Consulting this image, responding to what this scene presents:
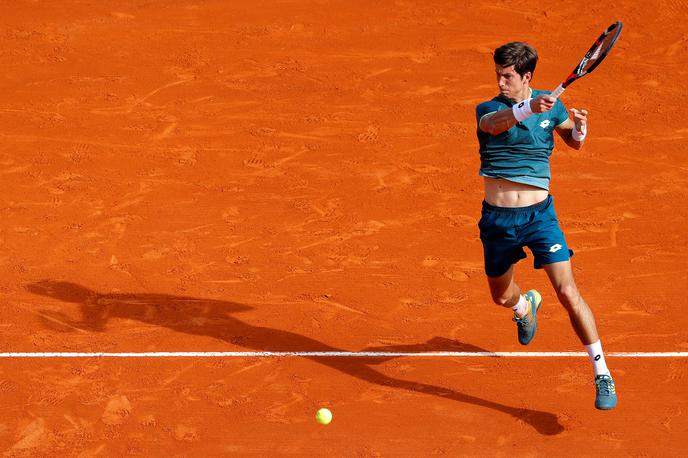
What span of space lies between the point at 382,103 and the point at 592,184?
2.95 m

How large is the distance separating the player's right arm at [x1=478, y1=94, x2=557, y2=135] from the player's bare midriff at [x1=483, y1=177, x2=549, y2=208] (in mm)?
456

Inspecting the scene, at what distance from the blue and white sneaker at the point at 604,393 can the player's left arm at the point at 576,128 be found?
1720mm

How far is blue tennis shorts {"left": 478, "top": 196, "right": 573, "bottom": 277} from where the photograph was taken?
7473 millimetres

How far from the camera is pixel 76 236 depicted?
35.7 feet

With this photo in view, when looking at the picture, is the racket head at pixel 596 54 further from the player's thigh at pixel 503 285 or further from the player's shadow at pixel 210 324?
the player's shadow at pixel 210 324

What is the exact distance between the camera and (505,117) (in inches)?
281

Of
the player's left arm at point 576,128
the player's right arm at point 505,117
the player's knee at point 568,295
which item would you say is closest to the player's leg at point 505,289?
the player's knee at point 568,295

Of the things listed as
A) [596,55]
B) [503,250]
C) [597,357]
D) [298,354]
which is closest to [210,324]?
[298,354]

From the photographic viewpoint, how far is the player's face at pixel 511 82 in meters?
7.33

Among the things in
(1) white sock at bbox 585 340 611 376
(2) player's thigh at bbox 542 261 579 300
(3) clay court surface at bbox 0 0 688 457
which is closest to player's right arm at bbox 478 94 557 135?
(2) player's thigh at bbox 542 261 579 300

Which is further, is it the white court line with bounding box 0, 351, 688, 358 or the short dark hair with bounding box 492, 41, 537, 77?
the white court line with bounding box 0, 351, 688, 358

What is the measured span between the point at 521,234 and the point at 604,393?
1.31 m

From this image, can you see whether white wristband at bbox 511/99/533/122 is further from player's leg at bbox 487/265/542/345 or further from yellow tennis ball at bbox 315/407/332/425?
yellow tennis ball at bbox 315/407/332/425

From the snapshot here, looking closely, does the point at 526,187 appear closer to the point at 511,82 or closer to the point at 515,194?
the point at 515,194
